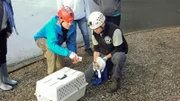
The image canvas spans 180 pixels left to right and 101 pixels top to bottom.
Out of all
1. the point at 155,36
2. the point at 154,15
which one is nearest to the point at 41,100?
the point at 155,36

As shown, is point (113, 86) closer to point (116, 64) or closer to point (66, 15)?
point (116, 64)

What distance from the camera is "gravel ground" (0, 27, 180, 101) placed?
139 inches

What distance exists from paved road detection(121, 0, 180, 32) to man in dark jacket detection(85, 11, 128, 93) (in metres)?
2.81

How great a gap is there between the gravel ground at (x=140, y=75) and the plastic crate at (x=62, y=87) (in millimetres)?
365

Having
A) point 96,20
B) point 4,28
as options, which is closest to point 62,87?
point 96,20

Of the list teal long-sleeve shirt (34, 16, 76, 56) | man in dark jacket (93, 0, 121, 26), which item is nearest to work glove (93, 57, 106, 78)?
teal long-sleeve shirt (34, 16, 76, 56)

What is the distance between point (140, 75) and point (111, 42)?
73 centimetres

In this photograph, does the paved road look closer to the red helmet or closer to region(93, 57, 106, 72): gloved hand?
region(93, 57, 106, 72): gloved hand

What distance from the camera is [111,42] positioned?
Answer: 368cm

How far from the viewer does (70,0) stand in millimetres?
4328

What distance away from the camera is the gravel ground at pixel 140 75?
353 centimetres

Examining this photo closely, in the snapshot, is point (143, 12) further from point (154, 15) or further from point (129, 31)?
point (129, 31)

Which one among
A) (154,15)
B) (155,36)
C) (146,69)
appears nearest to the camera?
(146,69)

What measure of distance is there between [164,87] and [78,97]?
1.20 m
